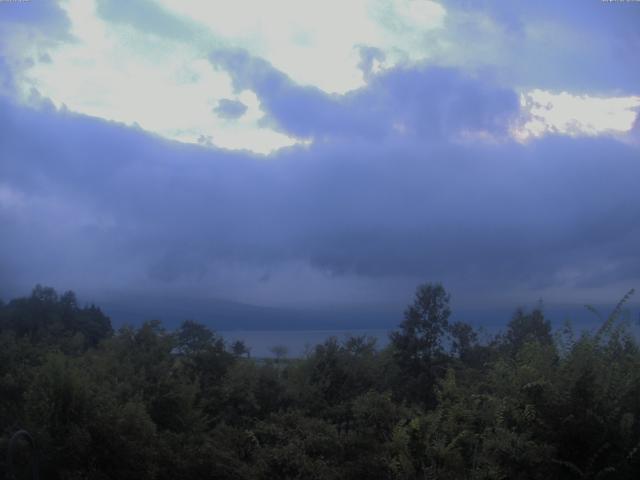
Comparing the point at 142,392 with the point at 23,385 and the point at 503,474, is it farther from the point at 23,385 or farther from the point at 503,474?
the point at 503,474

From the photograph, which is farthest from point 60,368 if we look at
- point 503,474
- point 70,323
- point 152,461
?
point 70,323

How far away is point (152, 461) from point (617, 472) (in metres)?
6.52

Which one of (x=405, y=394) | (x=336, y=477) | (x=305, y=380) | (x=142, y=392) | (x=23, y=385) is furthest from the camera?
(x=405, y=394)

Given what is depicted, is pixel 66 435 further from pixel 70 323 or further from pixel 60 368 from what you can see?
A: pixel 70 323

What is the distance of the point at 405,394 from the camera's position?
70.1 ft

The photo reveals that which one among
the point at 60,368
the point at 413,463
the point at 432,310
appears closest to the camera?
the point at 413,463

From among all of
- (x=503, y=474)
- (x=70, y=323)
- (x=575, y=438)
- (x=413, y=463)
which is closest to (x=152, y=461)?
(x=413, y=463)

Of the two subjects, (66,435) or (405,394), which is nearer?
(66,435)

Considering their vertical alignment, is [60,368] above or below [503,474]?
above

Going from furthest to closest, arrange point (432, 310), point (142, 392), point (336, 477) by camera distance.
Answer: point (432, 310) < point (142, 392) < point (336, 477)

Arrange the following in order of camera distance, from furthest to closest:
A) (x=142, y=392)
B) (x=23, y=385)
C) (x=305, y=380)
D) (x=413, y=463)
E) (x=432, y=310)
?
(x=432, y=310) → (x=305, y=380) → (x=142, y=392) → (x=23, y=385) → (x=413, y=463)

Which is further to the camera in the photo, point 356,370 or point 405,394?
point 405,394

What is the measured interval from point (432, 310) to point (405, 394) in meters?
4.74

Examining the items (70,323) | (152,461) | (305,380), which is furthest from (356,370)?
(70,323)
